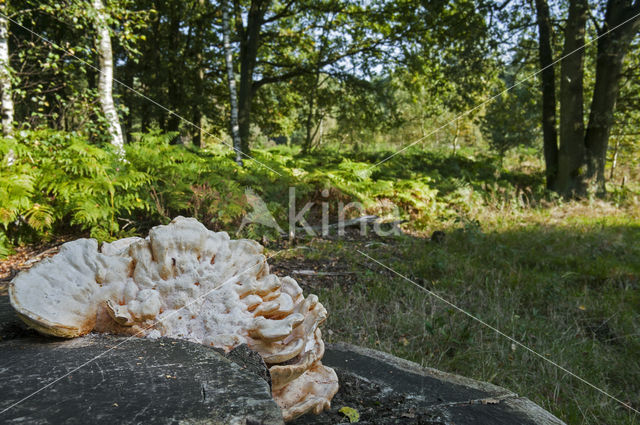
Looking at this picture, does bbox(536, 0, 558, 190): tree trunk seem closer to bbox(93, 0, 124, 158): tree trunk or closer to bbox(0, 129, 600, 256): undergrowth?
bbox(0, 129, 600, 256): undergrowth

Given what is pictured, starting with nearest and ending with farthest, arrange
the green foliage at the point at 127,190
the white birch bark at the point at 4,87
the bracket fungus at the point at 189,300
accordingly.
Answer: the bracket fungus at the point at 189,300 < the green foliage at the point at 127,190 < the white birch bark at the point at 4,87

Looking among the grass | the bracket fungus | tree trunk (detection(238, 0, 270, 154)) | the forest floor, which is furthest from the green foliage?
the bracket fungus

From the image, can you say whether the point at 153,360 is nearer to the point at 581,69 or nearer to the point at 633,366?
the point at 633,366

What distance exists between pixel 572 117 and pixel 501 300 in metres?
7.60

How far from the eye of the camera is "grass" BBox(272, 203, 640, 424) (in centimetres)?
275

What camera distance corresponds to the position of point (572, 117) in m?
9.38

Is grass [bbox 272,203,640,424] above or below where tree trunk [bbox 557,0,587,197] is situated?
below

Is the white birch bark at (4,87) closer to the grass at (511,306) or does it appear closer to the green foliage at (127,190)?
the green foliage at (127,190)

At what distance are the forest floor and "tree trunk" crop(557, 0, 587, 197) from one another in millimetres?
2994

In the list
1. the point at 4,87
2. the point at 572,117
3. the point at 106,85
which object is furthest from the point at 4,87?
the point at 572,117

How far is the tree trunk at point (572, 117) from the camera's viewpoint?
8.89 meters

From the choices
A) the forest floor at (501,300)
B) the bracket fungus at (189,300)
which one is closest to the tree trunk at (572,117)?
the forest floor at (501,300)

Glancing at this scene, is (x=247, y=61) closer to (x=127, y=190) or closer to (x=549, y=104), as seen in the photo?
(x=127, y=190)

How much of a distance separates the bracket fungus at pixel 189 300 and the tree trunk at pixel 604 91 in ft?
32.2
